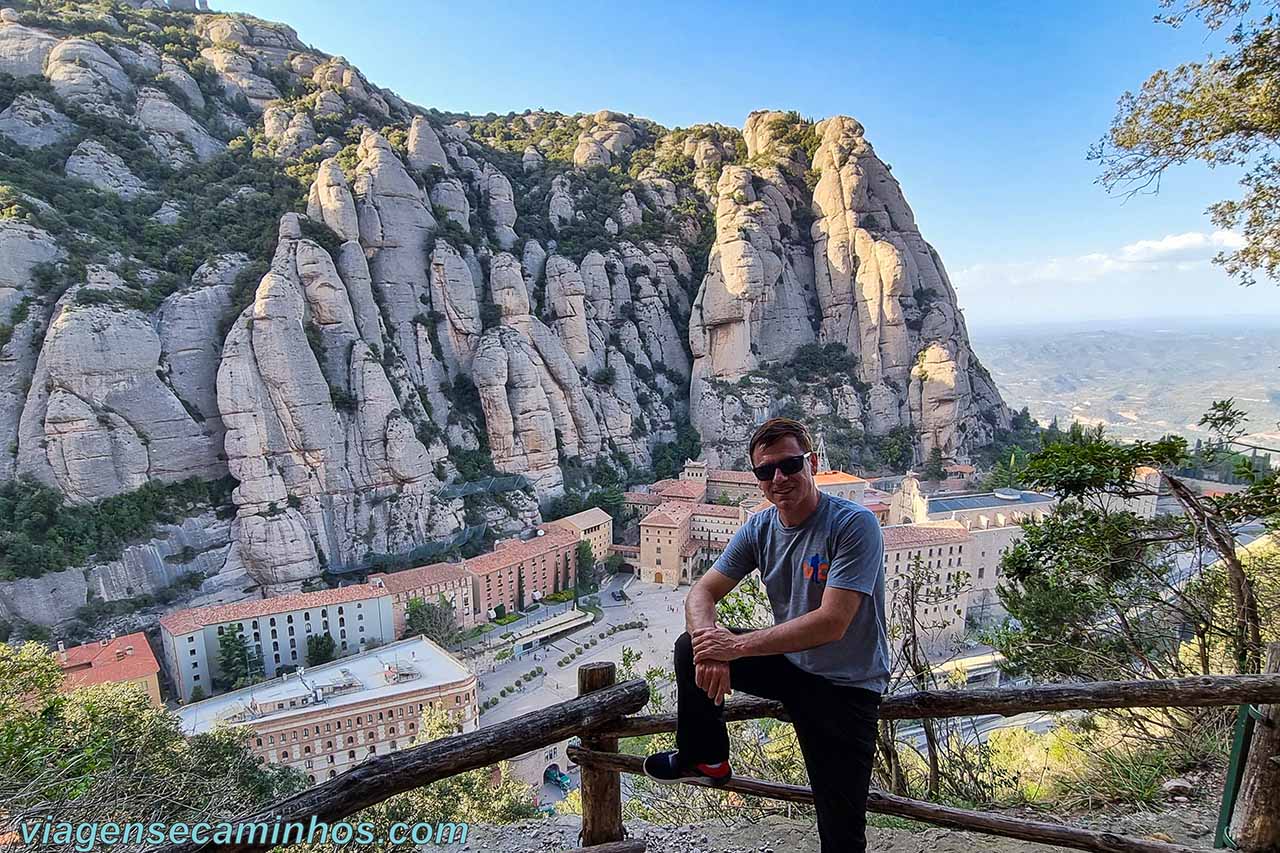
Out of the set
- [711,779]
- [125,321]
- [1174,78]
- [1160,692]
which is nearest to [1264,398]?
[1174,78]

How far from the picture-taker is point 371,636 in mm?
19531

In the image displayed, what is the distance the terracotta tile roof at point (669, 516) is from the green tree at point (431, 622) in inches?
384

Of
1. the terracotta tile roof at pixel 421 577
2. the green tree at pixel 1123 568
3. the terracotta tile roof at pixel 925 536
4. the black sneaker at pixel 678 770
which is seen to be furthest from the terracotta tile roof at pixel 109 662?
the terracotta tile roof at pixel 925 536

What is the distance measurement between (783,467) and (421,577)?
881 inches

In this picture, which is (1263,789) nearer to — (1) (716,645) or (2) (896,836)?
(2) (896,836)

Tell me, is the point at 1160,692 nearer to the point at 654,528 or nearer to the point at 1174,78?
the point at 1174,78

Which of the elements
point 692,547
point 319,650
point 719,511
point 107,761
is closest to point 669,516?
point 692,547

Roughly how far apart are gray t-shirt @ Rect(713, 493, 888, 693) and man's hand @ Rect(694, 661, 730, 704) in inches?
10.6

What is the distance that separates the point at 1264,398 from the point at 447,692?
27.5 meters

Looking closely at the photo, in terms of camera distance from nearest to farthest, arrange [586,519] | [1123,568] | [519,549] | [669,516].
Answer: [1123,568], [519,549], [669,516], [586,519]

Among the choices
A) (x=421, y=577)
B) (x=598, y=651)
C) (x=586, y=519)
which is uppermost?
(x=586, y=519)

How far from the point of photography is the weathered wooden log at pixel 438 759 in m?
1.94

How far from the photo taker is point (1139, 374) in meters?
39.7

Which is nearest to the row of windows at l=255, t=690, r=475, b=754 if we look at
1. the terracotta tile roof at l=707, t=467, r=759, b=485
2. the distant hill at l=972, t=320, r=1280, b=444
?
the terracotta tile roof at l=707, t=467, r=759, b=485
